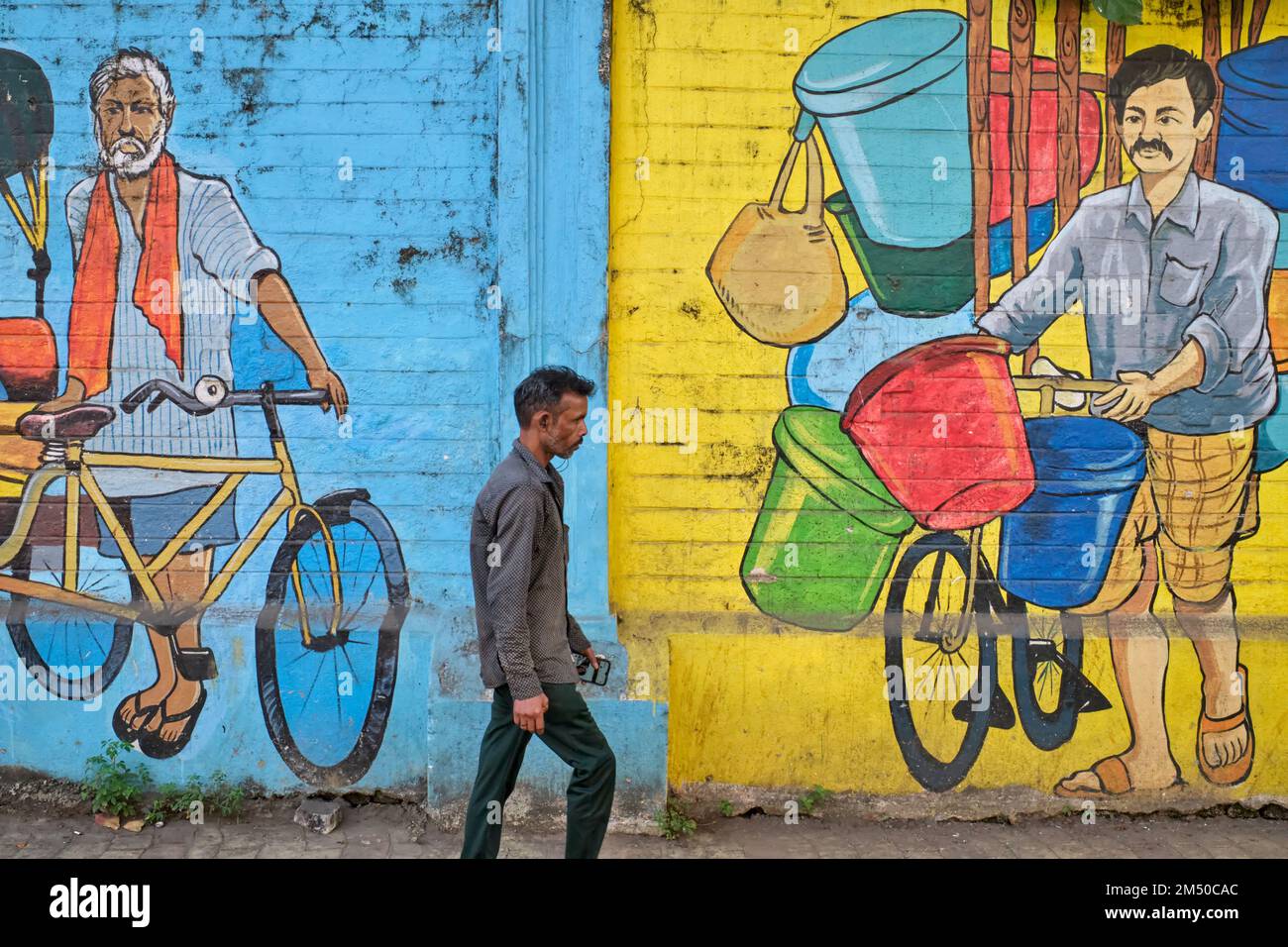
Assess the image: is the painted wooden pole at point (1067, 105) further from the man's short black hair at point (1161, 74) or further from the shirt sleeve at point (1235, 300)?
the shirt sleeve at point (1235, 300)

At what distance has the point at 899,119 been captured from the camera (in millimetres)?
5250

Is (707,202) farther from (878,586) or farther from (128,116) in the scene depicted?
(128,116)

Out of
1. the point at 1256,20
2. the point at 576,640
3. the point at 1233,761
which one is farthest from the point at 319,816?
the point at 1256,20

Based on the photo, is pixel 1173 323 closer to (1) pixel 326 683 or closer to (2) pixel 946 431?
(2) pixel 946 431

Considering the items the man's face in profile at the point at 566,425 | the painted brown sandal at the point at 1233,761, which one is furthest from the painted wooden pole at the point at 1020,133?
the man's face in profile at the point at 566,425

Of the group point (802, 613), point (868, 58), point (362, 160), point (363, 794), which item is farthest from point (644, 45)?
point (363, 794)

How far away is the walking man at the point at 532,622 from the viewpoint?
3.53 meters

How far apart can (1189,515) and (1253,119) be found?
1879mm

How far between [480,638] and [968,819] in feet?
8.84

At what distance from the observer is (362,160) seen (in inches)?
205

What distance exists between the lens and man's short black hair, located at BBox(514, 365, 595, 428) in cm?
367

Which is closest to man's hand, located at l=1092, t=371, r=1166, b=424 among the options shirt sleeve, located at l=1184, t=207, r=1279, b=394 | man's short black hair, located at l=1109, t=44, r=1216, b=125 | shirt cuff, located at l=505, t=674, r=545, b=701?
shirt sleeve, located at l=1184, t=207, r=1279, b=394

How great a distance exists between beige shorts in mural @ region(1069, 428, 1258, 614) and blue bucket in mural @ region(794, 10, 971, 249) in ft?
4.89

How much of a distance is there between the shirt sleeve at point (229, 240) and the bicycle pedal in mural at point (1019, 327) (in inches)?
82.6
